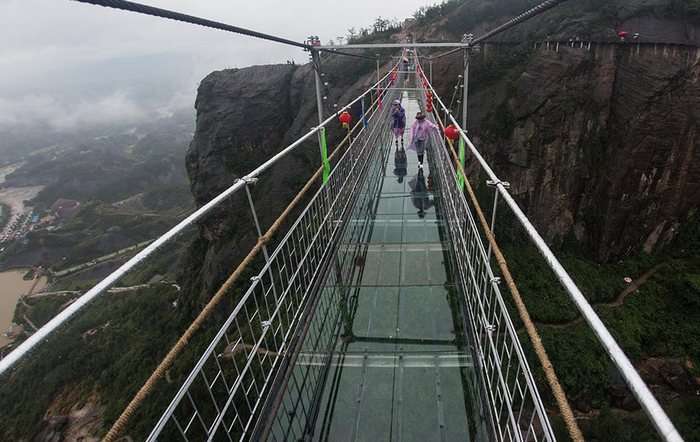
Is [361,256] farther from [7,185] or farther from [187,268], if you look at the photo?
[7,185]

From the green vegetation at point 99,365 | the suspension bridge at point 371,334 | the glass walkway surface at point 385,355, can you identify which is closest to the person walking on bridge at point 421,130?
the suspension bridge at point 371,334

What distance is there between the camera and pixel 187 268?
3831 cm

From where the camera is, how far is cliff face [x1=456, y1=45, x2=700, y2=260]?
23.4 metres

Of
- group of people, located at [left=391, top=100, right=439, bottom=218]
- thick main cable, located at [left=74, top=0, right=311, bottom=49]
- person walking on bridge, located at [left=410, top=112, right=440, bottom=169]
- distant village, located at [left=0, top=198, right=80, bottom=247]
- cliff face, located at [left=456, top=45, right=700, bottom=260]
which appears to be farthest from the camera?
distant village, located at [left=0, top=198, right=80, bottom=247]

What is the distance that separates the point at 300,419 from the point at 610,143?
Answer: 3039cm

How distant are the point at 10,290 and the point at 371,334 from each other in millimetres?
87968

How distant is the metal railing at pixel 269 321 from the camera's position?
1.94 metres

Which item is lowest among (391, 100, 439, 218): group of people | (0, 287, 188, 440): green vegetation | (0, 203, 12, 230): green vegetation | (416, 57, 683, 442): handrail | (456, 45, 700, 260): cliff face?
(0, 203, 12, 230): green vegetation

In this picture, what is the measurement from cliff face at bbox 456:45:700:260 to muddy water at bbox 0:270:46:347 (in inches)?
2629

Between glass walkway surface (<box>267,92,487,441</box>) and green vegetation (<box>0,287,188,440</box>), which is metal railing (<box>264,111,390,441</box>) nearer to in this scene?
glass walkway surface (<box>267,92,487,441</box>)

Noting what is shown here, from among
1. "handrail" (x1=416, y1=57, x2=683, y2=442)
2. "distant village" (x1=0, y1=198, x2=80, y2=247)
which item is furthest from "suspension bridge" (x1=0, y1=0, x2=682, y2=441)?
"distant village" (x1=0, y1=198, x2=80, y2=247)

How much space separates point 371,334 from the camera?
12.4 ft

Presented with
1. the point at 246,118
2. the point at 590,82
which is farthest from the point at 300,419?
the point at 246,118

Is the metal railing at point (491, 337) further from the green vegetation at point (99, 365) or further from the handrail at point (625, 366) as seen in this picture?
the green vegetation at point (99, 365)
